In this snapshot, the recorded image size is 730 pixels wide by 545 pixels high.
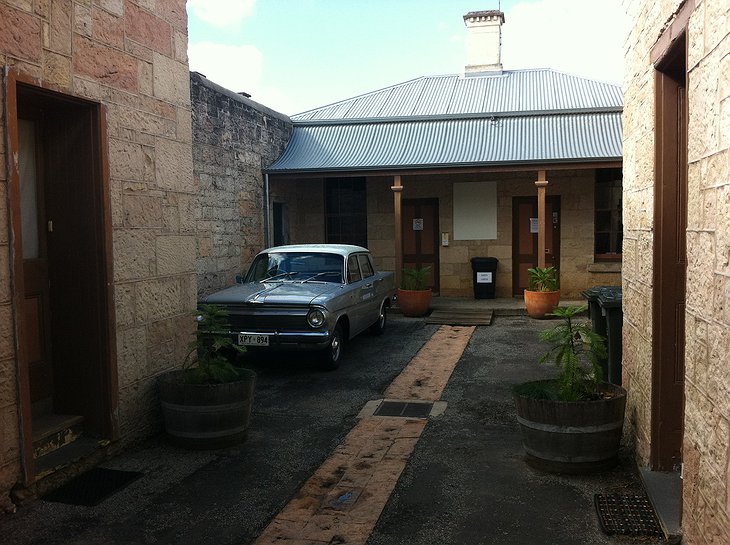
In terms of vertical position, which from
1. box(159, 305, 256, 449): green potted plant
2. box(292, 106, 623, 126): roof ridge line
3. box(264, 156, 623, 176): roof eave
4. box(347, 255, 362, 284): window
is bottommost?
box(159, 305, 256, 449): green potted plant

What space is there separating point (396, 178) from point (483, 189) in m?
2.45

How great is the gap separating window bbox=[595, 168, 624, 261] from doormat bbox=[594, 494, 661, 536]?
11177 mm

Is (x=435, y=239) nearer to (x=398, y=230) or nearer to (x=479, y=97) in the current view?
(x=398, y=230)

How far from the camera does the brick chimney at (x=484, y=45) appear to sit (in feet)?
63.1

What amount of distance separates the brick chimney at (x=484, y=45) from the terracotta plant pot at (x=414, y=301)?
28.9ft

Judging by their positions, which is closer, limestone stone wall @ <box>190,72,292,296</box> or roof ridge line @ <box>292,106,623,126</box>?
limestone stone wall @ <box>190,72,292,296</box>

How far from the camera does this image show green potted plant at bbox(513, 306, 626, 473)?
4543 mm

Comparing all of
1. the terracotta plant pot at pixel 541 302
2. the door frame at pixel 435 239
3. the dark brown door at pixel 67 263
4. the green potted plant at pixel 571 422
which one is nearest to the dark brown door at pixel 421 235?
the door frame at pixel 435 239

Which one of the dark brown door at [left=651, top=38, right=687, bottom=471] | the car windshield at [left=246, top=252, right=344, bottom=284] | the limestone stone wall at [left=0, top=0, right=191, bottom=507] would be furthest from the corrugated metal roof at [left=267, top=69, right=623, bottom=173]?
the dark brown door at [left=651, top=38, right=687, bottom=471]

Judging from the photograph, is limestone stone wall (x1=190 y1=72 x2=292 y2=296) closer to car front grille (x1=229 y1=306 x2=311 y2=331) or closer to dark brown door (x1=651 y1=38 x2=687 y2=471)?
car front grille (x1=229 y1=306 x2=311 y2=331)

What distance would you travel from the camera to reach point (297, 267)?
9336 mm

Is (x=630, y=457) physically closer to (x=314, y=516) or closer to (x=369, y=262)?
(x=314, y=516)

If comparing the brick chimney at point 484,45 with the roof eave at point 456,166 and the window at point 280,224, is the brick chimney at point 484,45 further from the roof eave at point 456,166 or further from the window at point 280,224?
the window at point 280,224

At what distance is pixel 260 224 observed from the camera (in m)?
13.5
